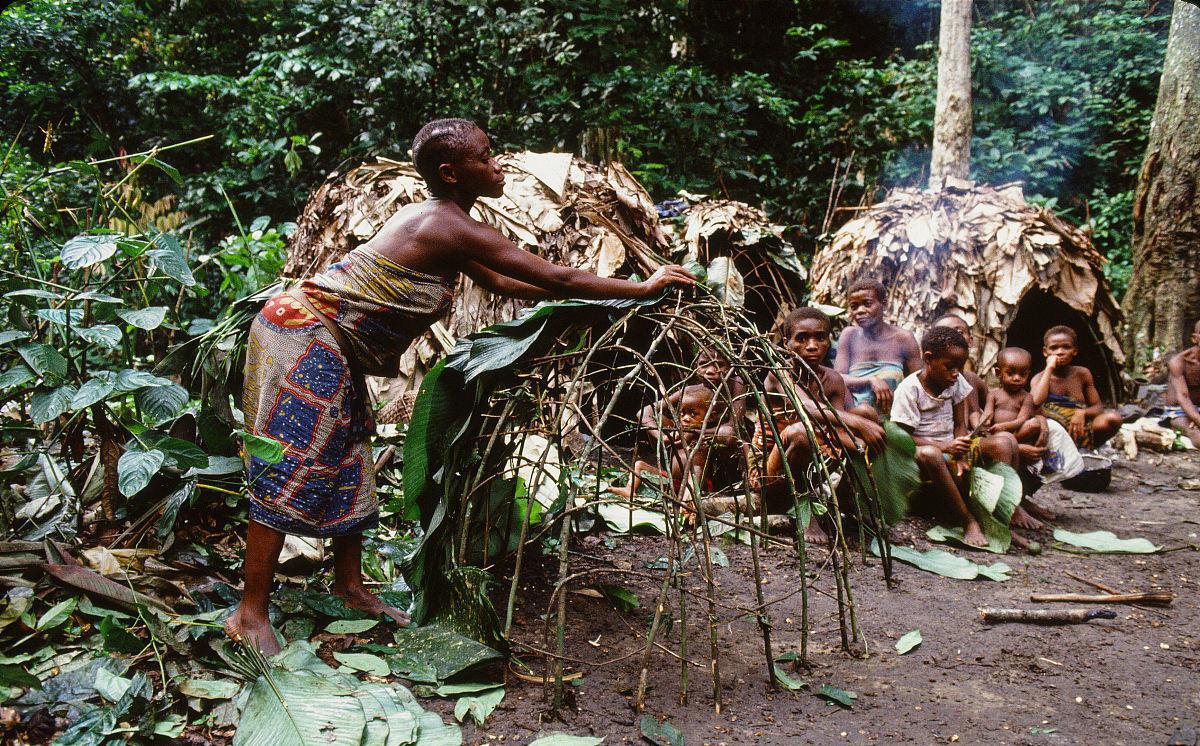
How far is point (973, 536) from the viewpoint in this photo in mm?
3475

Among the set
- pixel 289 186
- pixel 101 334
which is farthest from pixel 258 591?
pixel 289 186

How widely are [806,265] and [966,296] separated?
12.9ft

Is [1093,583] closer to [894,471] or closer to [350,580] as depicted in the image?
[894,471]

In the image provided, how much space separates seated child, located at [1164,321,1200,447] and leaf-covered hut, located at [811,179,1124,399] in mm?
364

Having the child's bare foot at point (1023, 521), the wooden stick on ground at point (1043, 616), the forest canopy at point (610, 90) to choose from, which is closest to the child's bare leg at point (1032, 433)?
the child's bare foot at point (1023, 521)

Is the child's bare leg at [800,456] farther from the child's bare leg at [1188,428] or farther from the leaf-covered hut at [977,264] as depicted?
the child's bare leg at [1188,428]

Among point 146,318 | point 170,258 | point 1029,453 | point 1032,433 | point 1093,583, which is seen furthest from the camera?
point 1032,433

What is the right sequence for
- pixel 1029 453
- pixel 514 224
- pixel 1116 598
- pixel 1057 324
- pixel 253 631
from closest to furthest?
pixel 253 631
pixel 1116 598
pixel 1029 453
pixel 514 224
pixel 1057 324

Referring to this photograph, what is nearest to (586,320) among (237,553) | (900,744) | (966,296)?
(900,744)

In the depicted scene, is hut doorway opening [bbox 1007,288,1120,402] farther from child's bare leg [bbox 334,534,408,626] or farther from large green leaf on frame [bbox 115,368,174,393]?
large green leaf on frame [bbox 115,368,174,393]

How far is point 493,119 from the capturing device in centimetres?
774

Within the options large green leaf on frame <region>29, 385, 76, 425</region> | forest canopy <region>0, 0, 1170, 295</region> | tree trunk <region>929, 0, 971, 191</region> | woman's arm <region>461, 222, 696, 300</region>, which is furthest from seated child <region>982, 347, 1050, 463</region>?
tree trunk <region>929, 0, 971, 191</region>

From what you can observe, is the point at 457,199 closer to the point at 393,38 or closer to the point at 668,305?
the point at 668,305

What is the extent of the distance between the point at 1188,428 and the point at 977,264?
6.49 feet
